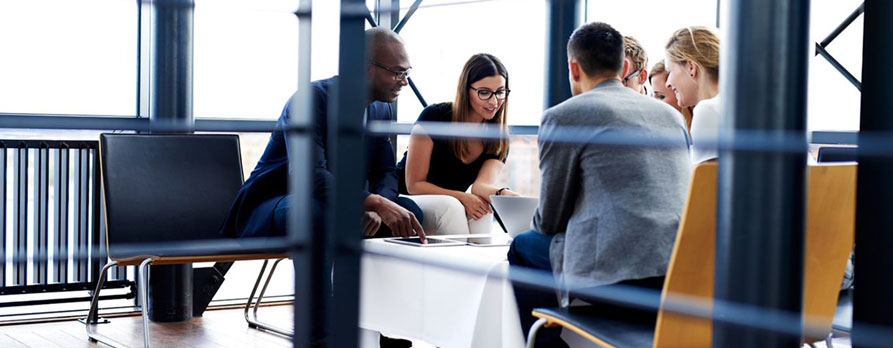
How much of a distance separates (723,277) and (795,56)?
181mm

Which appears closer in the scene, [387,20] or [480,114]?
[480,114]

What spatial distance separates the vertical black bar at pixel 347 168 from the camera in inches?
35.6

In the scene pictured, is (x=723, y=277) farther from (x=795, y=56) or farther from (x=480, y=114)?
(x=480, y=114)

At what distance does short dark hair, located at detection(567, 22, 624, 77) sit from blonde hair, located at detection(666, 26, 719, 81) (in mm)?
302

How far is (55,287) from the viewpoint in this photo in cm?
354

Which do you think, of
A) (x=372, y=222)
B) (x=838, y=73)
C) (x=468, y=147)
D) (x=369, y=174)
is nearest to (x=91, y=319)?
(x=369, y=174)

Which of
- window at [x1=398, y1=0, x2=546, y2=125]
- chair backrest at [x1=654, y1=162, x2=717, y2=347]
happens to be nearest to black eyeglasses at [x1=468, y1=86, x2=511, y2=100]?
window at [x1=398, y1=0, x2=546, y2=125]

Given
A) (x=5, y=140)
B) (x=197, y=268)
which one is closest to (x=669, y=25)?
(x=197, y=268)

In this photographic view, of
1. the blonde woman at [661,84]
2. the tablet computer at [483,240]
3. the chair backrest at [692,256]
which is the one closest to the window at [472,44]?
the blonde woman at [661,84]

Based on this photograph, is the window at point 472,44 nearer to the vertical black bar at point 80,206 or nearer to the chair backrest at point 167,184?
the chair backrest at point 167,184

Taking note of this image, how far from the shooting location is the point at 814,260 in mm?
1806

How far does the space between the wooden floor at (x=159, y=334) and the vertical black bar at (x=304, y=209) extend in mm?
2347

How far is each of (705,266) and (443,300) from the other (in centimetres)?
65

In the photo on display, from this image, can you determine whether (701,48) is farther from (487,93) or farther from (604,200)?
(487,93)
